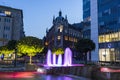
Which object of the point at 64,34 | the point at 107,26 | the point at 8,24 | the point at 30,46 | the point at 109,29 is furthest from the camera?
the point at 64,34

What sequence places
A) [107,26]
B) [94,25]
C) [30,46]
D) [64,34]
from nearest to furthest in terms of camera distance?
[30,46]
[107,26]
[94,25]
[64,34]

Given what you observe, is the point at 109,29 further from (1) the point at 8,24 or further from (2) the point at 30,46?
(2) the point at 30,46

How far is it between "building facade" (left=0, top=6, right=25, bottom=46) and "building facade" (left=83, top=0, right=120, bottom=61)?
40.8m

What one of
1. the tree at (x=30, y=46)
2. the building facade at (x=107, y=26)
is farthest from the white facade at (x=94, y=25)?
the tree at (x=30, y=46)

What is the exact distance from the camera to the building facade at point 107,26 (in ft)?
285

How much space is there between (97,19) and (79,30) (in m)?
86.9

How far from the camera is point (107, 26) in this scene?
302 ft

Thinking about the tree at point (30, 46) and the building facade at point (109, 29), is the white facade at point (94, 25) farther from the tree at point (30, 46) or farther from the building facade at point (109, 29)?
the tree at point (30, 46)

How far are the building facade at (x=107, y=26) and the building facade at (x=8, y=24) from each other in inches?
1604

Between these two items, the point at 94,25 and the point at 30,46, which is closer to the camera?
the point at 30,46

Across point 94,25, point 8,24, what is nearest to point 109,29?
point 94,25

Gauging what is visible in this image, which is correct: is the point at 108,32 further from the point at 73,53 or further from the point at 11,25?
the point at 73,53

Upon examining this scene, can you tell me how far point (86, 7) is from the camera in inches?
4537

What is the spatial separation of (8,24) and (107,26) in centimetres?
4946
